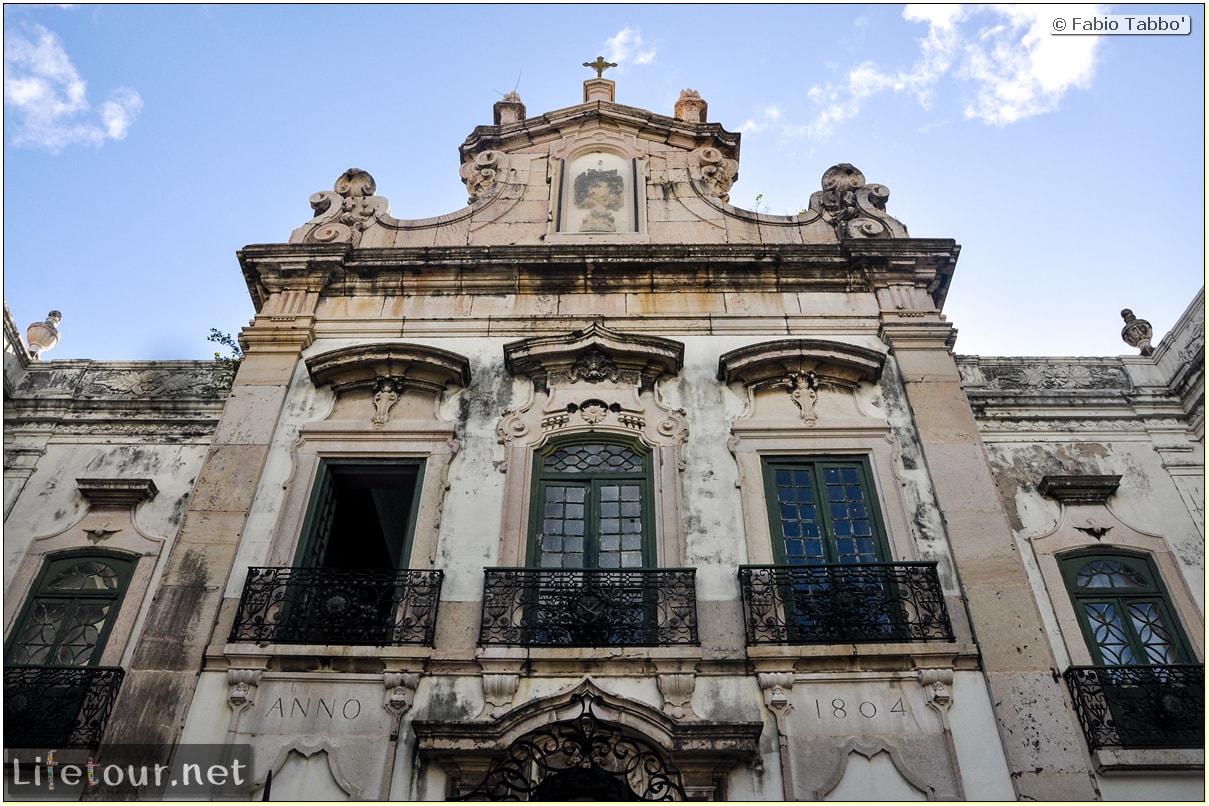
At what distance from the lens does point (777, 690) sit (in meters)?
7.65

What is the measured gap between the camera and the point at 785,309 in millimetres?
10836

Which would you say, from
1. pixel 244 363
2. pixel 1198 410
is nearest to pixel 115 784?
pixel 244 363

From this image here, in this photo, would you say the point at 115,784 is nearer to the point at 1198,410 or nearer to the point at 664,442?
the point at 664,442

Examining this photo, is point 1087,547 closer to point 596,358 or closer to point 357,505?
point 596,358

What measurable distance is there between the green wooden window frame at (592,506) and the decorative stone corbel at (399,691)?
147 cm

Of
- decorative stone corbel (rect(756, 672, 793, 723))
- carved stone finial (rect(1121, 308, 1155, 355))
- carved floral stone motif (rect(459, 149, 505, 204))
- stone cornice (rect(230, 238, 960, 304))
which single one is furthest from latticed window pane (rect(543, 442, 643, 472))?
carved stone finial (rect(1121, 308, 1155, 355))

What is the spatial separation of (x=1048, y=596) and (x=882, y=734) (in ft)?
8.03

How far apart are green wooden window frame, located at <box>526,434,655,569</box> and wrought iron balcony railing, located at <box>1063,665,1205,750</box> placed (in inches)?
143

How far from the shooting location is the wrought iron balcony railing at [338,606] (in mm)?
8078

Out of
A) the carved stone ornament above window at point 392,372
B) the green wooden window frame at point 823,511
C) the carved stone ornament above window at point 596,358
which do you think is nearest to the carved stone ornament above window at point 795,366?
the carved stone ornament above window at point 596,358

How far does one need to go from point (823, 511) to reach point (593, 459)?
7.32ft

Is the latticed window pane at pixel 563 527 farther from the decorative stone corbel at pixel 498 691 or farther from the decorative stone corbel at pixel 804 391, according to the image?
the decorative stone corbel at pixel 804 391

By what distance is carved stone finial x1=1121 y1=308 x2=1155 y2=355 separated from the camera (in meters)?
11.6

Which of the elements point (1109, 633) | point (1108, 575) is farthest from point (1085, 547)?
point (1109, 633)
